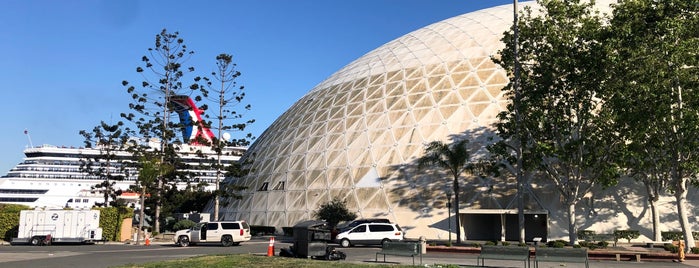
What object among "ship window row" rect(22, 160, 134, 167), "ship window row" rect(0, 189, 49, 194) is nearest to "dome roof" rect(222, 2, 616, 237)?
"ship window row" rect(0, 189, 49, 194)

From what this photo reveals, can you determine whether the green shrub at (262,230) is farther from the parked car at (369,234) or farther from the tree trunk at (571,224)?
the tree trunk at (571,224)

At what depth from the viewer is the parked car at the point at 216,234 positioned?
3503 centimetres

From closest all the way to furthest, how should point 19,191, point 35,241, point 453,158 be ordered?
point 453,158
point 35,241
point 19,191

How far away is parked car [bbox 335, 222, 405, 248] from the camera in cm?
3325

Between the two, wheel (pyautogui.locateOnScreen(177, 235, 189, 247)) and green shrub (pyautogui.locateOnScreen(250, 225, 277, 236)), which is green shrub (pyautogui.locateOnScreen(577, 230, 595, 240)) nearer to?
green shrub (pyautogui.locateOnScreen(250, 225, 277, 236))

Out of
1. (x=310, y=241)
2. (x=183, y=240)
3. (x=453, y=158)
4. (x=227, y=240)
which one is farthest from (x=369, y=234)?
(x=310, y=241)

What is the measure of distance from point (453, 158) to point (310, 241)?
15865 millimetres

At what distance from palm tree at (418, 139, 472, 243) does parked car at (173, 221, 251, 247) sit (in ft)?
42.2

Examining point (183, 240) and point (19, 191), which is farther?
point (19, 191)

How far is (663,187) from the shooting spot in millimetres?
32031

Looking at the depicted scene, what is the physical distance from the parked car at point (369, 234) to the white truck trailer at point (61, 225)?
1883 centimetres

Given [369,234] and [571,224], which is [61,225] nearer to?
[369,234]

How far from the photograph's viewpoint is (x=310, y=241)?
2120cm

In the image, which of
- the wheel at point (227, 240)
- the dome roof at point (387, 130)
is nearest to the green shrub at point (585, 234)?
the dome roof at point (387, 130)
